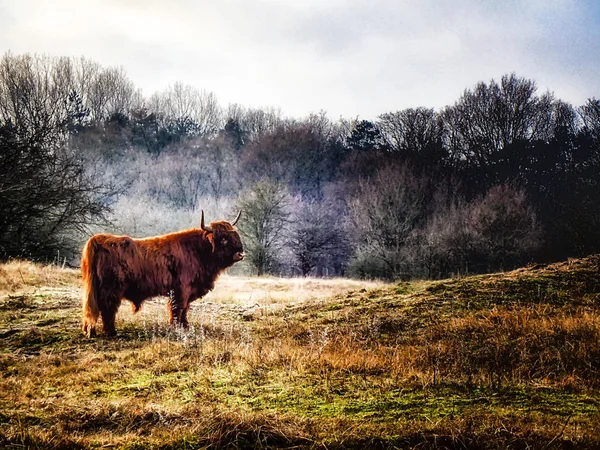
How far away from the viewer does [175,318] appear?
1112 centimetres

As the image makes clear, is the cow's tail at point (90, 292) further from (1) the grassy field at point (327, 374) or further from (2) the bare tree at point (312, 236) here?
(2) the bare tree at point (312, 236)

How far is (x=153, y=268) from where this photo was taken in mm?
10906

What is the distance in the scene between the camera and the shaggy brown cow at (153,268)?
1005 cm

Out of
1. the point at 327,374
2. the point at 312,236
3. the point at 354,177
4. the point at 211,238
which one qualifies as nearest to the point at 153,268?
the point at 211,238

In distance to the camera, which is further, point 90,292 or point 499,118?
point 499,118

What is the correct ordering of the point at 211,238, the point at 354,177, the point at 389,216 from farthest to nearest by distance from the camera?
the point at 354,177 → the point at 389,216 → the point at 211,238

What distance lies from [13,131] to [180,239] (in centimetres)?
1283

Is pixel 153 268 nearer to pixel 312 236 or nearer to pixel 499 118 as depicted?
pixel 312 236

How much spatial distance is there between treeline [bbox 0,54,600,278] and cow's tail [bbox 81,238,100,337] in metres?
15.9

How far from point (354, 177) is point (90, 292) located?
41.2 meters

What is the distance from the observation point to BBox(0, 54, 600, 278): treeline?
3669 cm

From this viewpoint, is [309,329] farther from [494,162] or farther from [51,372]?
[494,162]

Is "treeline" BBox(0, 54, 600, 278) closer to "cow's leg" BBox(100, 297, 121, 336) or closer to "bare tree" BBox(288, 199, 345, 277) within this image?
"bare tree" BBox(288, 199, 345, 277)

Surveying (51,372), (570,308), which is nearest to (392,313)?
(570,308)
